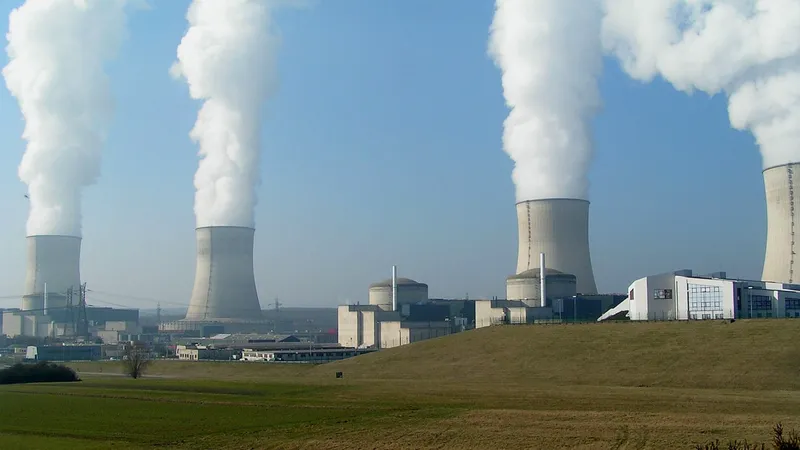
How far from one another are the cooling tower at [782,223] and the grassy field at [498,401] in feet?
19.6

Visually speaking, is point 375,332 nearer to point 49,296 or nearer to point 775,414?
point 49,296

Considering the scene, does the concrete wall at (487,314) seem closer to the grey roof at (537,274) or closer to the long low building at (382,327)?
the grey roof at (537,274)

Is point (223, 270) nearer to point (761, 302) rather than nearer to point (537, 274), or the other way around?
point (537, 274)

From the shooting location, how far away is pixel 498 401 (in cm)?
→ 2453

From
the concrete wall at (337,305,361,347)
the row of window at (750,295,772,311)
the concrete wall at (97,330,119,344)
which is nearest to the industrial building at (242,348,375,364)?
the concrete wall at (337,305,361,347)

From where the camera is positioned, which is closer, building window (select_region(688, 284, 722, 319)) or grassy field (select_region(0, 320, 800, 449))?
grassy field (select_region(0, 320, 800, 449))

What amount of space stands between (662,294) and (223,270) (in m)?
34.0

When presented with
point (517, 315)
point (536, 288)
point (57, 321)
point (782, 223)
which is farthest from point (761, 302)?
point (57, 321)

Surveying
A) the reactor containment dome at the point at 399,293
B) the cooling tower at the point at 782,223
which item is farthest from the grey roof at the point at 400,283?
the cooling tower at the point at 782,223

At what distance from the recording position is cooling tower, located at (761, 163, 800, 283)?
1665 inches

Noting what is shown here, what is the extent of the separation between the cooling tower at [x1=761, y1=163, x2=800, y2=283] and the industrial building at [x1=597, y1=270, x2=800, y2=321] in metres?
0.88

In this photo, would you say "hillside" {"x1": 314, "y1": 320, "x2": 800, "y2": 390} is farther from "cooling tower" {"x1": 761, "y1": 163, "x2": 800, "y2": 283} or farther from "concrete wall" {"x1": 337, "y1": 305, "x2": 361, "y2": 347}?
"concrete wall" {"x1": 337, "y1": 305, "x2": 361, "y2": 347}

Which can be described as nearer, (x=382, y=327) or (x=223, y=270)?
(x=223, y=270)

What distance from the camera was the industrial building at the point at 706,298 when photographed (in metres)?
44.7
